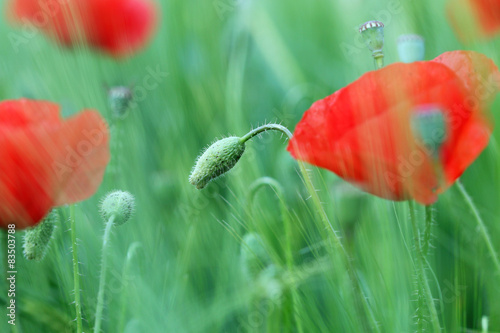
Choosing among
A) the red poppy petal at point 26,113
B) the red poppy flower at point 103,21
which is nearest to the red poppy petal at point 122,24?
the red poppy flower at point 103,21

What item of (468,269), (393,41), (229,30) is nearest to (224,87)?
(229,30)

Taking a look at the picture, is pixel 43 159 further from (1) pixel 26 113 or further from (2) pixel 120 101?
(2) pixel 120 101

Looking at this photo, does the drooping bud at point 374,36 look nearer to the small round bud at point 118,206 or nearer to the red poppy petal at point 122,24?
the small round bud at point 118,206

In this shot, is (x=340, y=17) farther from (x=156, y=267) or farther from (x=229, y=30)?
(x=156, y=267)

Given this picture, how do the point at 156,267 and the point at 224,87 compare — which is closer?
the point at 156,267

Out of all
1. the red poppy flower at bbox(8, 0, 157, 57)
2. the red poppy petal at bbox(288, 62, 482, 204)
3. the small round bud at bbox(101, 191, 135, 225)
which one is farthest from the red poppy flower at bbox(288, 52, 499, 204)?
the red poppy flower at bbox(8, 0, 157, 57)

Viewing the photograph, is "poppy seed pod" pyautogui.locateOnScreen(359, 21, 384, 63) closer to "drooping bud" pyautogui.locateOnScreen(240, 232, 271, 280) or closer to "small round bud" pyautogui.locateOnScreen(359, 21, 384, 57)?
"small round bud" pyautogui.locateOnScreen(359, 21, 384, 57)
